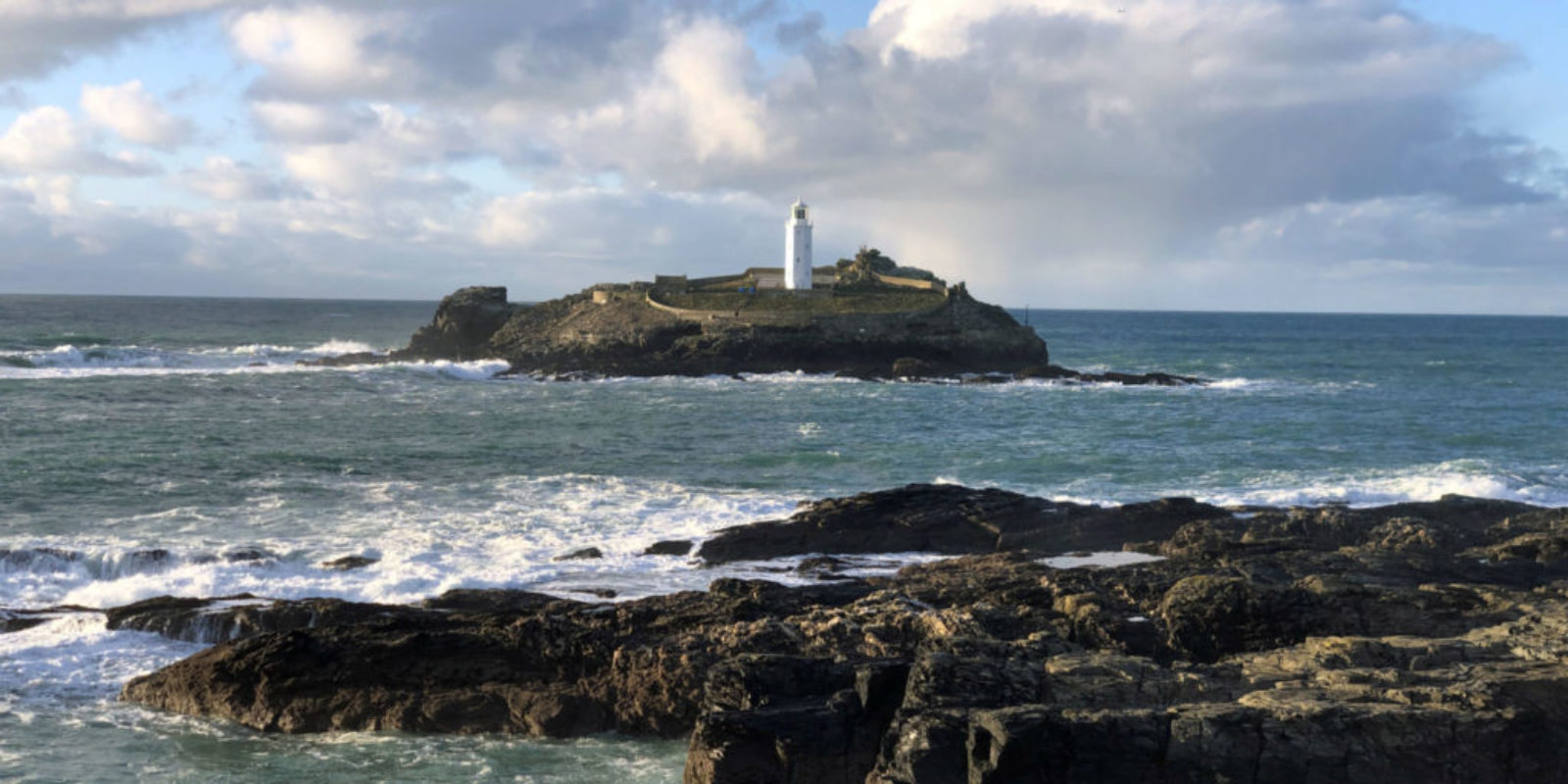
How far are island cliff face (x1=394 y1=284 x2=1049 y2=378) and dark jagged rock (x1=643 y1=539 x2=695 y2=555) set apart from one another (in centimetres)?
3880

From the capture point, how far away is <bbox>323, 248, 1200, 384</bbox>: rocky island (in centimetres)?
6178

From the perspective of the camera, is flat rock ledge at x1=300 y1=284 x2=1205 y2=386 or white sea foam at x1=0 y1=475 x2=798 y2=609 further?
flat rock ledge at x1=300 y1=284 x2=1205 y2=386

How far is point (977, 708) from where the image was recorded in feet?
31.0

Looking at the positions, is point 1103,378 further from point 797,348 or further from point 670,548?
point 670,548

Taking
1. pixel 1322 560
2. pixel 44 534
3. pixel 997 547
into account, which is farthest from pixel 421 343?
pixel 1322 560

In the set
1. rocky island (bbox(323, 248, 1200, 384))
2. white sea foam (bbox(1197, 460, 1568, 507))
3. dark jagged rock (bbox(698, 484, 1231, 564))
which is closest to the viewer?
dark jagged rock (bbox(698, 484, 1231, 564))

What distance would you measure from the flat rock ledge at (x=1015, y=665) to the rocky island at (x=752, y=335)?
4152 cm

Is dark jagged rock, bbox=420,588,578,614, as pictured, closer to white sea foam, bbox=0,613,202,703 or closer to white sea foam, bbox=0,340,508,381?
white sea foam, bbox=0,613,202,703

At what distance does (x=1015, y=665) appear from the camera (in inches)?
409

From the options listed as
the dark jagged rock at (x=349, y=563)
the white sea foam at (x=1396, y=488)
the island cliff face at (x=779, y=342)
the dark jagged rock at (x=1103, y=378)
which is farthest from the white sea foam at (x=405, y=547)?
the dark jagged rock at (x=1103, y=378)

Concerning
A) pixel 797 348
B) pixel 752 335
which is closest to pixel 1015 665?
pixel 797 348

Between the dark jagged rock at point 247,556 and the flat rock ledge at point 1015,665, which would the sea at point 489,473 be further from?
the flat rock ledge at point 1015,665

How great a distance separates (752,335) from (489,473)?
1405 inches

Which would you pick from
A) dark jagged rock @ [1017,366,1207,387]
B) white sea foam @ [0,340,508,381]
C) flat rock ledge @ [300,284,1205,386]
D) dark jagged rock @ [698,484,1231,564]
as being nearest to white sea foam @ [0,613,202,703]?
dark jagged rock @ [698,484,1231,564]
